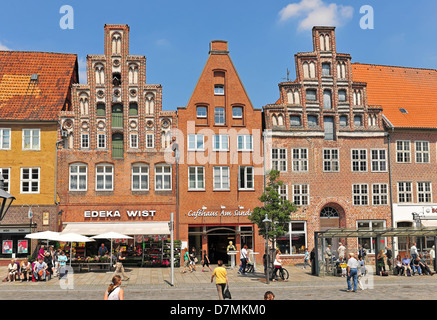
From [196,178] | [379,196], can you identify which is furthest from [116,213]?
[379,196]

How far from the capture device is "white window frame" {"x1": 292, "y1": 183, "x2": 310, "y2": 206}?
37.7m

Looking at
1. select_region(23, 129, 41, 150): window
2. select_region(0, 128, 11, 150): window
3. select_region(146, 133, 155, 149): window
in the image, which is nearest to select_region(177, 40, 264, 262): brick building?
select_region(146, 133, 155, 149): window

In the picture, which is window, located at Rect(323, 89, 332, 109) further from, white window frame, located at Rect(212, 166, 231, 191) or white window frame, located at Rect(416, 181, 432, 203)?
white window frame, located at Rect(212, 166, 231, 191)

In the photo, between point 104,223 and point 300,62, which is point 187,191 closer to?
point 104,223

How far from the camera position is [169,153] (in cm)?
3675

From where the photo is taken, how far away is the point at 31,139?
35719 millimetres

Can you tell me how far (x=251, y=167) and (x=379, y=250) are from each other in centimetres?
1174

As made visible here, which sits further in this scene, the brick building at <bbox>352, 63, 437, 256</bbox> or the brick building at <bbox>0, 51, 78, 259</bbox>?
the brick building at <bbox>352, 63, 437, 256</bbox>

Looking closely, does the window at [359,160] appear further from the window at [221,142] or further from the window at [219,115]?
the window at [219,115]

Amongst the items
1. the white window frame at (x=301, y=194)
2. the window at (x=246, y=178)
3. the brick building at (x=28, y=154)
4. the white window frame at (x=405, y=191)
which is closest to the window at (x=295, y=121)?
the white window frame at (x=301, y=194)

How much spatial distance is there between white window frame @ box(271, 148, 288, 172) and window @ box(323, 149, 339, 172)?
3.07 metres

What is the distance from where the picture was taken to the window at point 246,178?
3725 cm

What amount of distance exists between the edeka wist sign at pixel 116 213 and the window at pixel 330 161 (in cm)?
1335
